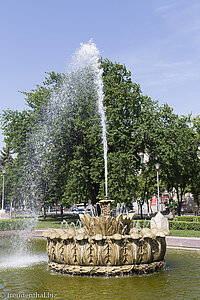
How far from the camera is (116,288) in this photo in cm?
909

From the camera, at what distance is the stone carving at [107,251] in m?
10.4

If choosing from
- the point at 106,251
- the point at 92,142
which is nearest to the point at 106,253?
the point at 106,251

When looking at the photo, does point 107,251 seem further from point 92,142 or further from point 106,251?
point 92,142

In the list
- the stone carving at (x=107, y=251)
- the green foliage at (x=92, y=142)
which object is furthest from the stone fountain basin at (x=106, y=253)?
the green foliage at (x=92, y=142)

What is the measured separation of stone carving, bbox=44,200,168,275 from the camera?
34.1ft

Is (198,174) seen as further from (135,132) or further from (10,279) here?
(10,279)

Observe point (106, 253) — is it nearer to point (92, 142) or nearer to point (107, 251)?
point (107, 251)

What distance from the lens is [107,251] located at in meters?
10.4

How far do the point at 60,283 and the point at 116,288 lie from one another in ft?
5.98

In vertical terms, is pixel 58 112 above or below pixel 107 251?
above

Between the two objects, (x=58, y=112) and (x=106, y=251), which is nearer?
(x=106, y=251)

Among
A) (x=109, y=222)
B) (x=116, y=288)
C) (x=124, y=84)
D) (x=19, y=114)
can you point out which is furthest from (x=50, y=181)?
(x=116, y=288)

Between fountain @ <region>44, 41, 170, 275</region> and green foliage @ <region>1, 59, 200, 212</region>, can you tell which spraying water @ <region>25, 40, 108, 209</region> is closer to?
green foliage @ <region>1, 59, 200, 212</region>

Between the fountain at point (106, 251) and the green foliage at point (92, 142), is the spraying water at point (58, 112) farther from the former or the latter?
the fountain at point (106, 251)
